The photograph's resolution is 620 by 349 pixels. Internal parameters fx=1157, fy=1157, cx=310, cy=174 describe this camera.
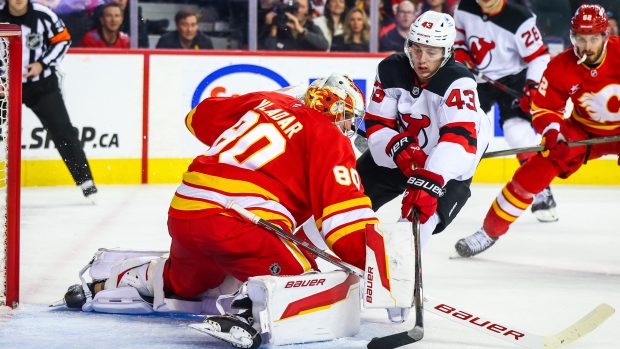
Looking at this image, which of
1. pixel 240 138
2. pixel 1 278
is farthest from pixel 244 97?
pixel 1 278

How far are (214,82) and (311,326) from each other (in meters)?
3.65

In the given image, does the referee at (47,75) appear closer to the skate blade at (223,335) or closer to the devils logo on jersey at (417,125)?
the devils logo on jersey at (417,125)

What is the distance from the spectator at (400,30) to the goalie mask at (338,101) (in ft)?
12.6

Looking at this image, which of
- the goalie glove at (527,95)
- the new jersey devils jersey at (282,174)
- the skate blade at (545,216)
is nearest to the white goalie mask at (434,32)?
the new jersey devils jersey at (282,174)

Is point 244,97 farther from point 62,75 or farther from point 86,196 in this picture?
point 62,75

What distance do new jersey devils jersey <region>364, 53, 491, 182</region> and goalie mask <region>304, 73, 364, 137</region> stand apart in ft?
1.41

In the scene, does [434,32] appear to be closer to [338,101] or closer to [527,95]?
[338,101]

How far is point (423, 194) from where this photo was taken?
3.38 m

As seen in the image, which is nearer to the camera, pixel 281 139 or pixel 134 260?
pixel 281 139

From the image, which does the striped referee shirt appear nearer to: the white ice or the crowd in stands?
the crowd in stands

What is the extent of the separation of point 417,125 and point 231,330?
3.98ft

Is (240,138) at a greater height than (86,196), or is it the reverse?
(240,138)

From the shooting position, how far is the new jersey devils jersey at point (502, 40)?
5.74 meters

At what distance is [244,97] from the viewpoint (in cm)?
338
